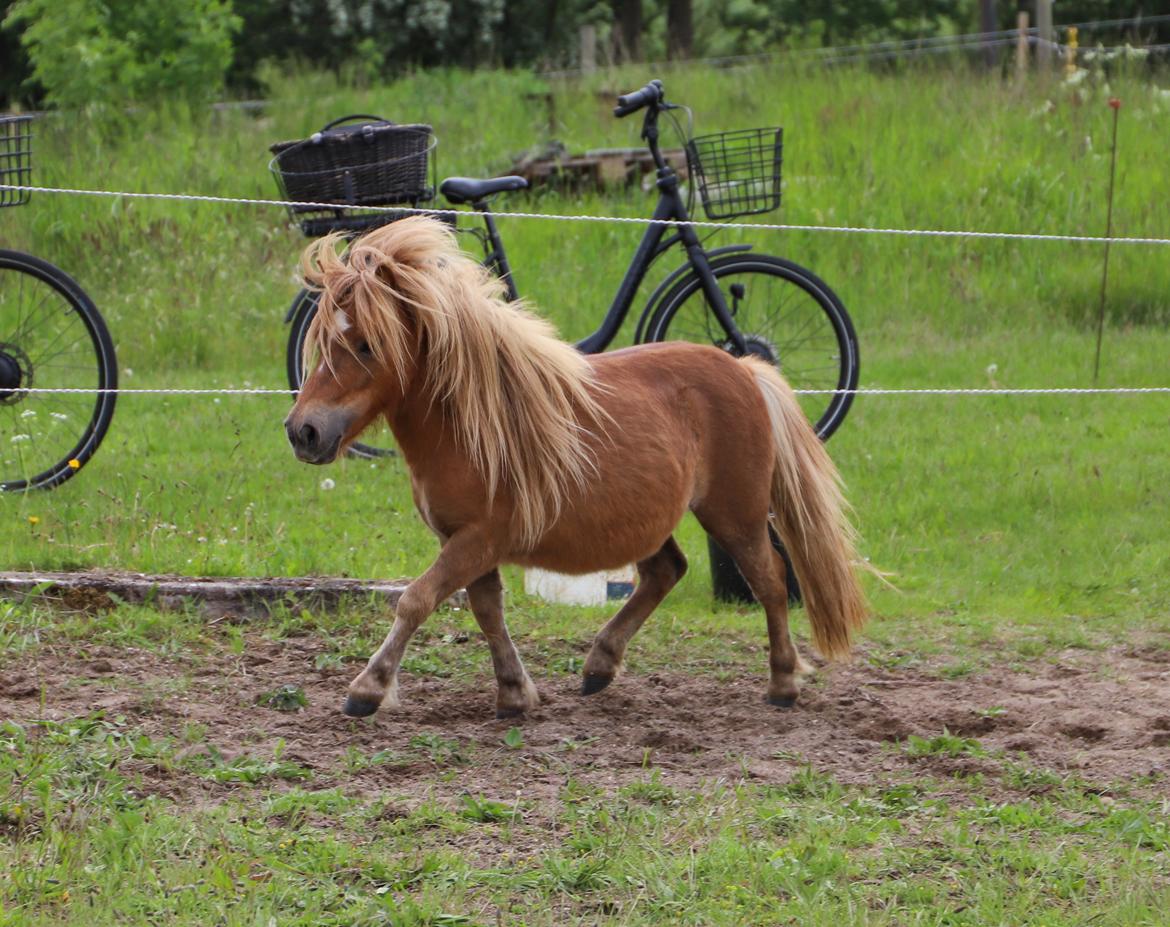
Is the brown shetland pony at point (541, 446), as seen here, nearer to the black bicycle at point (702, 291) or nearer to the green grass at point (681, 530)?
the green grass at point (681, 530)

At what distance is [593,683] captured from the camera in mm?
4699

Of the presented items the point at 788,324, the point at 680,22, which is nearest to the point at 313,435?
the point at 788,324

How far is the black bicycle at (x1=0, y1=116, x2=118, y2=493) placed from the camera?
6.41 m

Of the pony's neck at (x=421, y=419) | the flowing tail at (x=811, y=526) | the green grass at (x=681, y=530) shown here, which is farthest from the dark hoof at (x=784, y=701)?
the pony's neck at (x=421, y=419)

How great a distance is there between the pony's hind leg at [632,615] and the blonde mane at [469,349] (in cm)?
59

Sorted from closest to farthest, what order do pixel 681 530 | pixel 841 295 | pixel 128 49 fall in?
pixel 681 530, pixel 841 295, pixel 128 49

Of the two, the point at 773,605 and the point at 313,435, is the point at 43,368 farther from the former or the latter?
the point at 773,605

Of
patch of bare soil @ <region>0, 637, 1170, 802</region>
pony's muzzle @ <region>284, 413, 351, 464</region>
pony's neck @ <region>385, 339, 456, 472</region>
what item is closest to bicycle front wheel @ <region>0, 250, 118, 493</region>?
patch of bare soil @ <region>0, 637, 1170, 802</region>

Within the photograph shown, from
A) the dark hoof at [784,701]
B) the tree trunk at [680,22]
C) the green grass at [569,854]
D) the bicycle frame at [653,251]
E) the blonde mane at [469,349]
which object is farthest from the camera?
the tree trunk at [680,22]

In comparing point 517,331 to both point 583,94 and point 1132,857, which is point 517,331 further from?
point 583,94

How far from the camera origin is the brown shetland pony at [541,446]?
400cm

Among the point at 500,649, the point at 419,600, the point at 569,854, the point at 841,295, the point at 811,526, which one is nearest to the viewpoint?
the point at 569,854

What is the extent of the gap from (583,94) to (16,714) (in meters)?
11.4

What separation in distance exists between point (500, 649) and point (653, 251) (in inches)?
125
